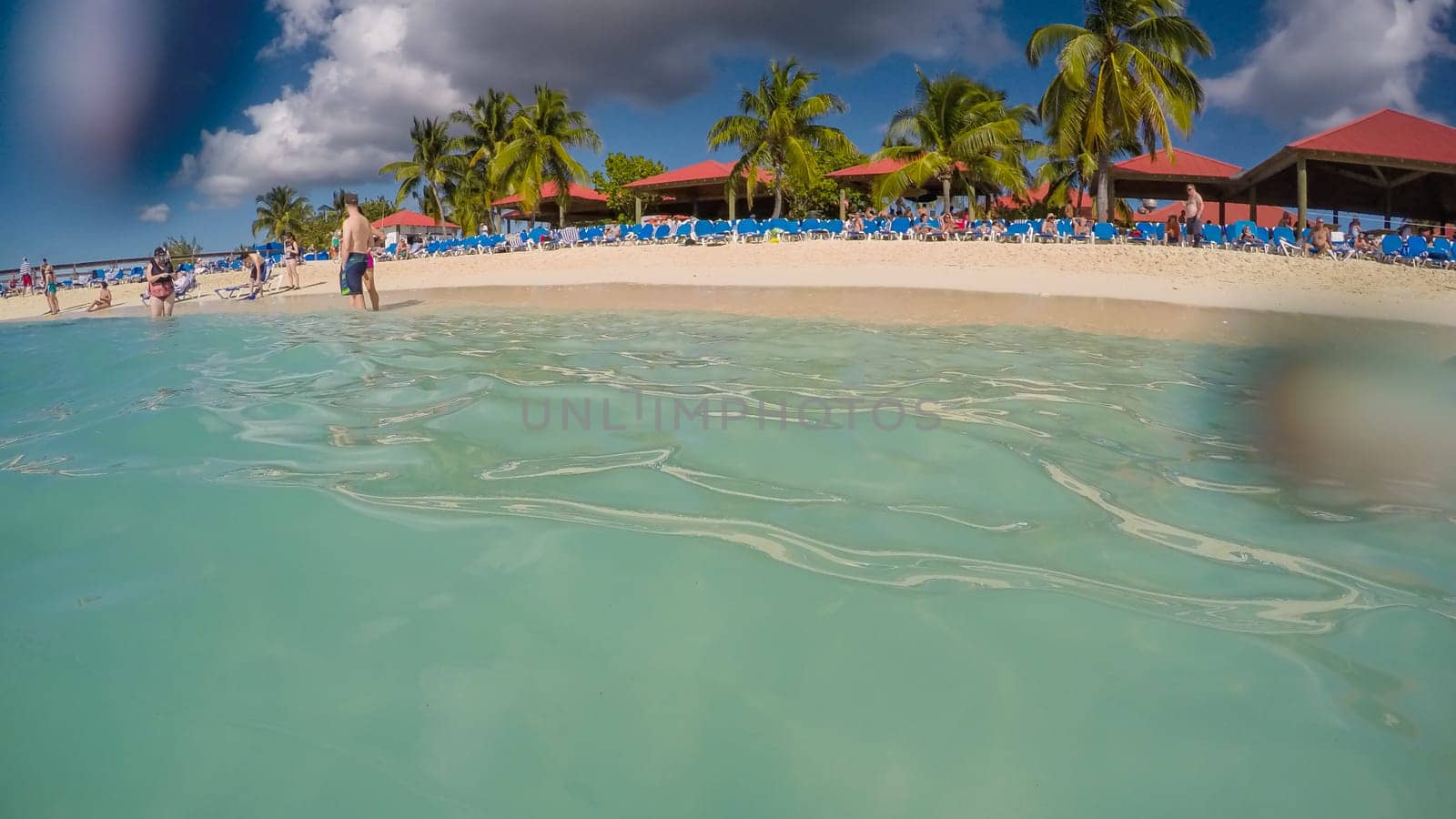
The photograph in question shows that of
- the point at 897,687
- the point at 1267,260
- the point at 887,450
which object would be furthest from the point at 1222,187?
the point at 897,687

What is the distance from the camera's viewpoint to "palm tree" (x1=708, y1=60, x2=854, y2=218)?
2347cm

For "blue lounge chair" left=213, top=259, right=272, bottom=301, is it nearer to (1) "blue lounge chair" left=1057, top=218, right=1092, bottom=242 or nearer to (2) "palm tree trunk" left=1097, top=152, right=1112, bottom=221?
(1) "blue lounge chair" left=1057, top=218, right=1092, bottom=242

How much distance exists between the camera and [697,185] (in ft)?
92.3

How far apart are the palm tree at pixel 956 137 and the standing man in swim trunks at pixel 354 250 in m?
15.6

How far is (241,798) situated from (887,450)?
2486mm

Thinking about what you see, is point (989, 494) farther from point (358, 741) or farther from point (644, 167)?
point (644, 167)

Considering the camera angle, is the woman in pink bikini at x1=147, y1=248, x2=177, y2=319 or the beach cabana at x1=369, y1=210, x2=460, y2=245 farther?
the beach cabana at x1=369, y1=210, x2=460, y2=245

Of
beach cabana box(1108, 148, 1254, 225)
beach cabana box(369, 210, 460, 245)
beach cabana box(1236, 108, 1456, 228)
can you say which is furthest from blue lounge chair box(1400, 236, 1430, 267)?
beach cabana box(369, 210, 460, 245)

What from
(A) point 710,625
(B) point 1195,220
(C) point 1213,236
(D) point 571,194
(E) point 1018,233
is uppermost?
(D) point 571,194

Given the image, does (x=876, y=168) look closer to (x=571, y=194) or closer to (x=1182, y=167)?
(x=1182, y=167)

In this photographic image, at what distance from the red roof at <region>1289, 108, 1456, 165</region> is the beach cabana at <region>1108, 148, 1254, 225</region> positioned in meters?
4.41

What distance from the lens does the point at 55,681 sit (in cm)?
163

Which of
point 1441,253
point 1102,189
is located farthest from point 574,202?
point 1441,253

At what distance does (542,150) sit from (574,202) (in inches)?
287
